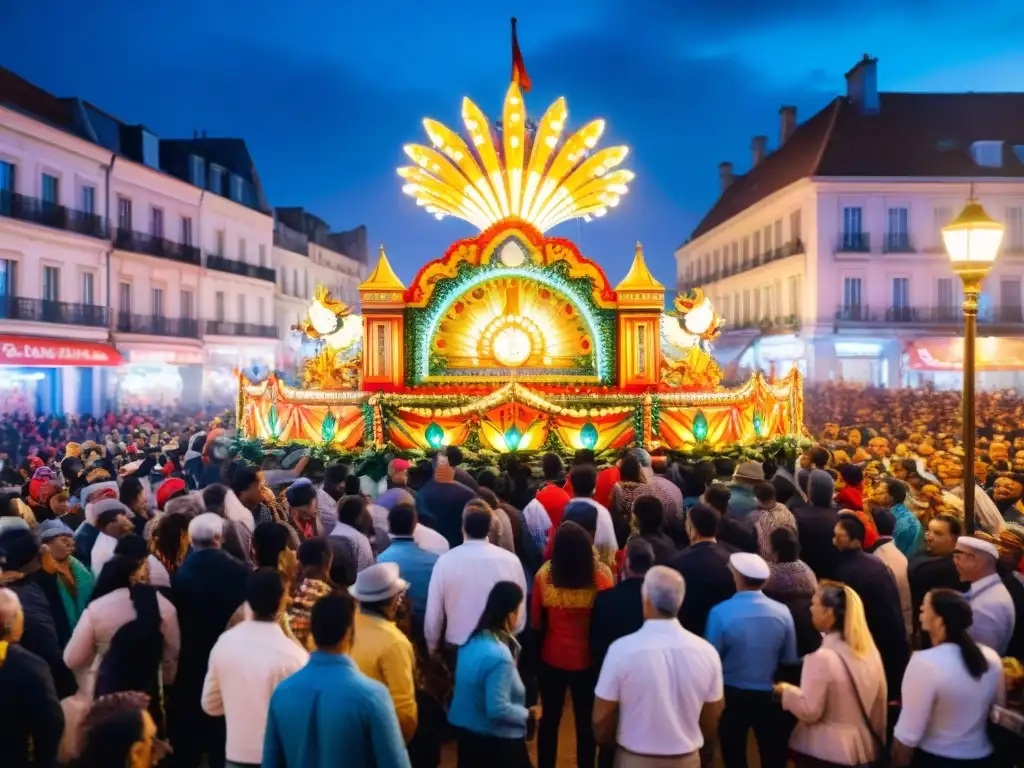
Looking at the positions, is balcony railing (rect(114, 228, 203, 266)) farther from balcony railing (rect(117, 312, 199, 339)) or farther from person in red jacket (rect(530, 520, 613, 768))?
person in red jacket (rect(530, 520, 613, 768))

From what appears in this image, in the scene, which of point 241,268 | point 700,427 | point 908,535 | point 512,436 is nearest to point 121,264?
point 241,268

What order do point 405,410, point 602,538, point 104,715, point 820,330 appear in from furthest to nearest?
point 820,330
point 405,410
point 602,538
point 104,715

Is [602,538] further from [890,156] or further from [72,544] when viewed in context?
[890,156]

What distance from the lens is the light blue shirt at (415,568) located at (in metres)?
6.20

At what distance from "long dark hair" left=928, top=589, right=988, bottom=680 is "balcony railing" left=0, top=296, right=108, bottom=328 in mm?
26285

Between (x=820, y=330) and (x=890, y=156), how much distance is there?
739 centimetres

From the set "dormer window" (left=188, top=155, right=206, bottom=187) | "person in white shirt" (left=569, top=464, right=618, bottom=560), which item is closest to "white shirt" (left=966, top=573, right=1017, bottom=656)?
"person in white shirt" (left=569, top=464, right=618, bottom=560)

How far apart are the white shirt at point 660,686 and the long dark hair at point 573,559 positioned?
3.58ft

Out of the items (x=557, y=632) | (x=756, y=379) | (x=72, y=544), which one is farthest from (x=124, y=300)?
(x=557, y=632)

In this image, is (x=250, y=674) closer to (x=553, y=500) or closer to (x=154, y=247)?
(x=553, y=500)

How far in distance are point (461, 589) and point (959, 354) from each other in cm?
2985

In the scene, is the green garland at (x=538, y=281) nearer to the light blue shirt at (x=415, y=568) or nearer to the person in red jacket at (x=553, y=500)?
the person in red jacket at (x=553, y=500)

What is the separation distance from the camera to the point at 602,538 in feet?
24.0

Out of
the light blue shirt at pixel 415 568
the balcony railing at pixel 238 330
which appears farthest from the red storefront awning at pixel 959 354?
the balcony railing at pixel 238 330
